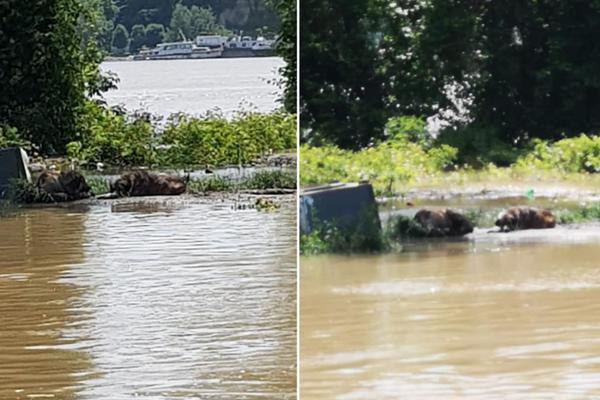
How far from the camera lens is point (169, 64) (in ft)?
19.4

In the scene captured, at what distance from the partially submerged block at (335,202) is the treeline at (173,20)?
80 centimetres

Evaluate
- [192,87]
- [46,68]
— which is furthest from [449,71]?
[46,68]

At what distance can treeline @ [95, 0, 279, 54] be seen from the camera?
588cm

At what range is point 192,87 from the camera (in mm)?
5906

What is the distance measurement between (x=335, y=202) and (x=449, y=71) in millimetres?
848

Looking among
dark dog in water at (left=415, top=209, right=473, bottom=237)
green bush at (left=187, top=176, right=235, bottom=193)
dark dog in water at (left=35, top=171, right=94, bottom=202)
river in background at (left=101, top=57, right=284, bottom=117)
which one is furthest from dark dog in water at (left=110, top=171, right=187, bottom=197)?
dark dog in water at (left=415, top=209, right=473, bottom=237)

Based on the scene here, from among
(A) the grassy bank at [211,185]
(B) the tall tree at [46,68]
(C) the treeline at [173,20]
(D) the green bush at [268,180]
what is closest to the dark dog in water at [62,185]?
(A) the grassy bank at [211,185]

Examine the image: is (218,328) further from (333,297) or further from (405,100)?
(405,100)

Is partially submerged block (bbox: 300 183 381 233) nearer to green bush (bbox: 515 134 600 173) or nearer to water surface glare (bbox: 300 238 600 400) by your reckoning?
water surface glare (bbox: 300 238 600 400)

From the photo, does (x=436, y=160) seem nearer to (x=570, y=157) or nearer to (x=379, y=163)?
(x=379, y=163)

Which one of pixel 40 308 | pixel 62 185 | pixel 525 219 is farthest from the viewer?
pixel 525 219

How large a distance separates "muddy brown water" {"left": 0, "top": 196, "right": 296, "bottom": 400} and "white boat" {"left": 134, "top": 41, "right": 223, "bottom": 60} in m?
0.69

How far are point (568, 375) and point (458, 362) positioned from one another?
521mm

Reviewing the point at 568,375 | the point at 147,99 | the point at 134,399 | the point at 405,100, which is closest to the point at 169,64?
the point at 147,99
